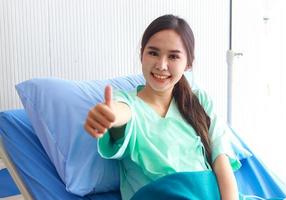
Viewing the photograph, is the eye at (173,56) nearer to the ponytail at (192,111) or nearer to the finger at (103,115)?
the ponytail at (192,111)

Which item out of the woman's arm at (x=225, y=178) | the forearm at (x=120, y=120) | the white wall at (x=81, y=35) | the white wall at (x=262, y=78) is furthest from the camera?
the white wall at (x=262, y=78)

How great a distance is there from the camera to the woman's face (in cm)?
112

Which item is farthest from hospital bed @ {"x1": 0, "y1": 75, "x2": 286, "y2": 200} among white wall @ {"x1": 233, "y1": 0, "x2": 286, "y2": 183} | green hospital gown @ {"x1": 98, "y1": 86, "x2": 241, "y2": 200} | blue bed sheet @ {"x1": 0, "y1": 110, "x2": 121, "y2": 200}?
white wall @ {"x1": 233, "y1": 0, "x2": 286, "y2": 183}

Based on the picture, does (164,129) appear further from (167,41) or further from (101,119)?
(101,119)

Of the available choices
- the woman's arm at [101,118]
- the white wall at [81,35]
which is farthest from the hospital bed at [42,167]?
the woman's arm at [101,118]

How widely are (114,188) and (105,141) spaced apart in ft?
0.75

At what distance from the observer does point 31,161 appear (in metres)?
1.20

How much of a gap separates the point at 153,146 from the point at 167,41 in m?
0.30

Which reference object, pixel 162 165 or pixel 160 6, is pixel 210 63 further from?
pixel 162 165

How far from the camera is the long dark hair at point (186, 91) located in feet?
3.76

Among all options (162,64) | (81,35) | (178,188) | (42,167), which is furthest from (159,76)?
(81,35)

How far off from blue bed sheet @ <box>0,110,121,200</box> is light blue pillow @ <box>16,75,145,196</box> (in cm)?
3

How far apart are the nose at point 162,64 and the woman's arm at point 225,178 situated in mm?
310

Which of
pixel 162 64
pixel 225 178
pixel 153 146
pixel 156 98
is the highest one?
pixel 162 64
